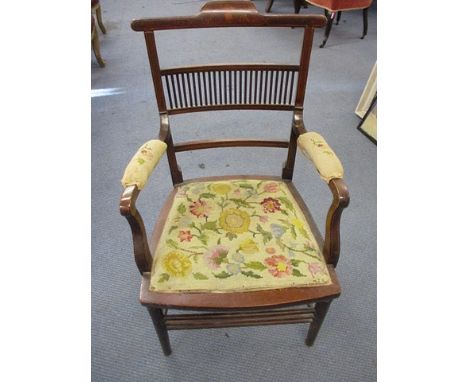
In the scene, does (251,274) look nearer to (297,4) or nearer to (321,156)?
(321,156)

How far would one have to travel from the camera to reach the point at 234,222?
3.02ft

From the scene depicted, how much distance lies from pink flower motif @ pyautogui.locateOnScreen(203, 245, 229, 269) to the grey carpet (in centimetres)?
49

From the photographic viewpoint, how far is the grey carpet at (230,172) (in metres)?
1.10

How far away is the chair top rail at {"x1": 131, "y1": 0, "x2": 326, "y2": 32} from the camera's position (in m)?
0.79

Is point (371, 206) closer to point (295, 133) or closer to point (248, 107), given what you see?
point (295, 133)

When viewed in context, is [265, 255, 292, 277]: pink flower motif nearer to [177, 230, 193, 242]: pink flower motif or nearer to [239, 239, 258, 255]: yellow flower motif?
[239, 239, 258, 255]: yellow flower motif

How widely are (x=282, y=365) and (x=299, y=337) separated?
0.12 metres

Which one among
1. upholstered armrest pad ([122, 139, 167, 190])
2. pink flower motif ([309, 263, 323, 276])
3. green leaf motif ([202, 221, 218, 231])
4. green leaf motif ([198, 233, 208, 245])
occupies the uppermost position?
upholstered armrest pad ([122, 139, 167, 190])

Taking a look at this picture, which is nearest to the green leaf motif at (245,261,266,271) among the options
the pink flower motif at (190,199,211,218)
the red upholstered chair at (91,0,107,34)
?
the pink flower motif at (190,199,211,218)

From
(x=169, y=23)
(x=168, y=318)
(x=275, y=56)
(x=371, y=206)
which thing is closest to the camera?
(x=169, y=23)

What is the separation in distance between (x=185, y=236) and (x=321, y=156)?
439mm

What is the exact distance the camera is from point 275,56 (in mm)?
2814

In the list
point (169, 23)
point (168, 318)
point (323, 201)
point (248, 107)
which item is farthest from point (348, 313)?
point (169, 23)

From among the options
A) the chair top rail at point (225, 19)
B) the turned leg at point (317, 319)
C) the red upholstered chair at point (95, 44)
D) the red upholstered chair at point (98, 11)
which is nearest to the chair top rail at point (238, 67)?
the chair top rail at point (225, 19)
